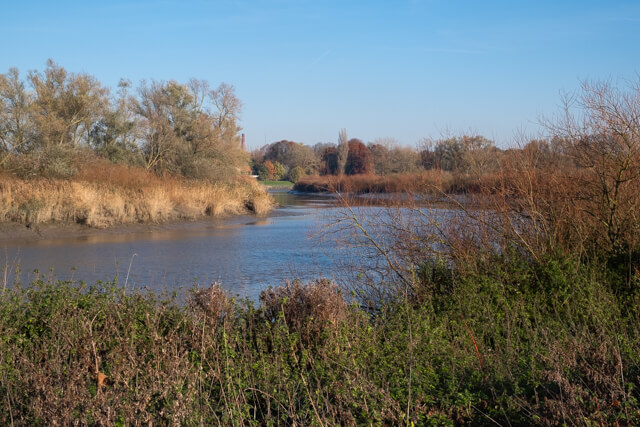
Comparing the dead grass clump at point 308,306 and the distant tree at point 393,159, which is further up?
the distant tree at point 393,159

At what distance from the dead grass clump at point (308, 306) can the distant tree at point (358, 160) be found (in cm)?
584

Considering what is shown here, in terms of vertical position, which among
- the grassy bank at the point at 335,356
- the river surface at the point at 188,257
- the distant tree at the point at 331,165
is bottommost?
the river surface at the point at 188,257

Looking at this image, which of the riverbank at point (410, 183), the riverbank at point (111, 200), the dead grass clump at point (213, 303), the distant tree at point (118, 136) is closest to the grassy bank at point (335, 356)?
the dead grass clump at point (213, 303)

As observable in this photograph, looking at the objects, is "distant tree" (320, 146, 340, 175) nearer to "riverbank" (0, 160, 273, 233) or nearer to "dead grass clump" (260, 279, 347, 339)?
"dead grass clump" (260, 279, 347, 339)

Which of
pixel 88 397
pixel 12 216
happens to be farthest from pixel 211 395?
pixel 12 216

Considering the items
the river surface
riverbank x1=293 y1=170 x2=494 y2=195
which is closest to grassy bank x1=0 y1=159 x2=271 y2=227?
the river surface

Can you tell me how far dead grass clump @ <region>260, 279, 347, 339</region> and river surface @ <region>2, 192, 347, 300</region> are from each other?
1.89m

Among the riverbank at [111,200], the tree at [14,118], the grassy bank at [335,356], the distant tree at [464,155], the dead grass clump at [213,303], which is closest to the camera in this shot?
the grassy bank at [335,356]

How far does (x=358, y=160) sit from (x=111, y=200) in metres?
15.0

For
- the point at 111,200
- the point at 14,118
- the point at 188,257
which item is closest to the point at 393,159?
the point at 188,257

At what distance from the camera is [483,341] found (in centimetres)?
756

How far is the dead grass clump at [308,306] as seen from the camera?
23.1 ft

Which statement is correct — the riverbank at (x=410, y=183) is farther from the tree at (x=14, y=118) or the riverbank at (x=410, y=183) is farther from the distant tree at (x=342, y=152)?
the tree at (x=14, y=118)

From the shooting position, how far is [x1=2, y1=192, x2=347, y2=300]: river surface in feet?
43.0
